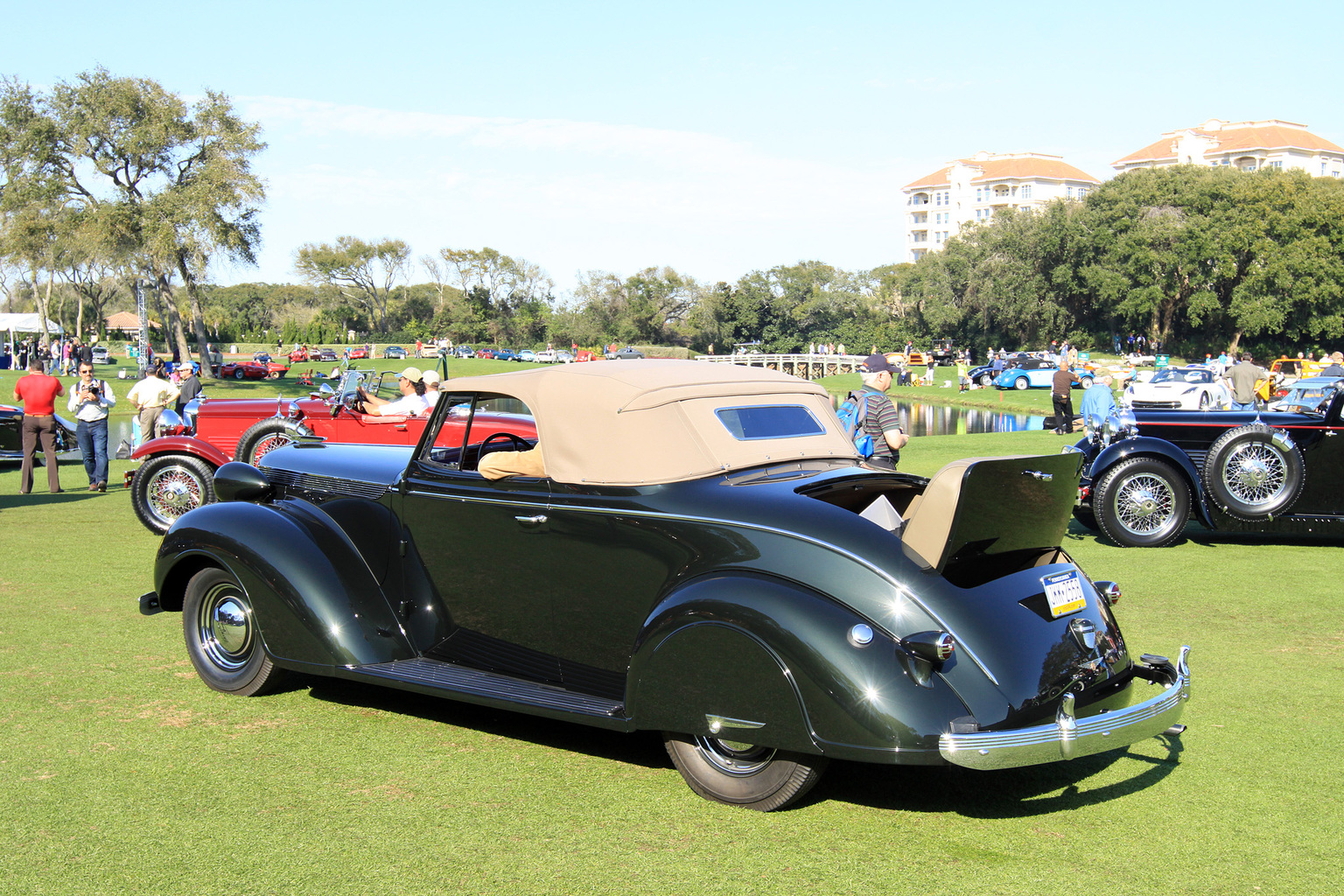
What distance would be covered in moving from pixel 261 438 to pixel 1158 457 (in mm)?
9557

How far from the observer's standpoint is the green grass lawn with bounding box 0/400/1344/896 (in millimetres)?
3332

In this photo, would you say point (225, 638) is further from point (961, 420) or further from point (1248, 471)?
point (961, 420)

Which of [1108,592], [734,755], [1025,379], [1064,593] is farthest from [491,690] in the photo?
[1025,379]

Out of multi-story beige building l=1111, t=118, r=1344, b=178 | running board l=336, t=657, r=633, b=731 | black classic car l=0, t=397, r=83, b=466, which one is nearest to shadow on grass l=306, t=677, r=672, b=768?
running board l=336, t=657, r=633, b=731

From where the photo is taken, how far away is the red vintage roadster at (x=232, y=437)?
1086cm

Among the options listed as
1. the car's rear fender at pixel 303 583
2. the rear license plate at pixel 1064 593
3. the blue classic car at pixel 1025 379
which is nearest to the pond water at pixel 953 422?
the blue classic car at pixel 1025 379

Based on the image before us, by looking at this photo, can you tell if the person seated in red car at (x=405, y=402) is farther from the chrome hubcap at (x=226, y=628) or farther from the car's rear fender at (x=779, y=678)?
the car's rear fender at (x=779, y=678)

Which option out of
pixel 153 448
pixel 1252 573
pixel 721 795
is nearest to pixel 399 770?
pixel 721 795

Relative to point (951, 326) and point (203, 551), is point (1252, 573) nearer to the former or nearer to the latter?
point (203, 551)

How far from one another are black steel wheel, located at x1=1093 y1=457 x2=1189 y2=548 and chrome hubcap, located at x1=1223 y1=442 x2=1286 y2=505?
0.49 m

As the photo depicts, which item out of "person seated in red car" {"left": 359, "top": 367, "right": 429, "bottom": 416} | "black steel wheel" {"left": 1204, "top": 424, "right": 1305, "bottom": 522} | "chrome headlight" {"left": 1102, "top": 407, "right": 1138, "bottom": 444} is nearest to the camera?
"black steel wheel" {"left": 1204, "top": 424, "right": 1305, "bottom": 522}

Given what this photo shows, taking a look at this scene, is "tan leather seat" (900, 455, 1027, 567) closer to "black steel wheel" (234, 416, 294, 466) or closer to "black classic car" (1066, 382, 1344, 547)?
"black classic car" (1066, 382, 1344, 547)

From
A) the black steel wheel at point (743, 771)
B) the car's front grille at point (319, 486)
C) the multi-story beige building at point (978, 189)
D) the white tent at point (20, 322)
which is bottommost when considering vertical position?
the black steel wheel at point (743, 771)

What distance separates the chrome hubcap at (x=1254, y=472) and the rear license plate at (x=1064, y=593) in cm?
593
